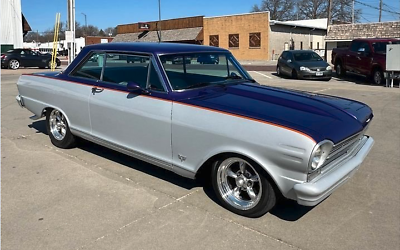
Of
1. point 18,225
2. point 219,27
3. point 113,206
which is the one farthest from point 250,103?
point 219,27

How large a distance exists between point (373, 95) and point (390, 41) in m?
4.69

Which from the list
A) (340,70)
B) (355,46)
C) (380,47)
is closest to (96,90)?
(380,47)

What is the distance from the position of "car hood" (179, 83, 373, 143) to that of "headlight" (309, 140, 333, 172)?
0.05 meters

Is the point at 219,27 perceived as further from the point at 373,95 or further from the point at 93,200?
the point at 93,200

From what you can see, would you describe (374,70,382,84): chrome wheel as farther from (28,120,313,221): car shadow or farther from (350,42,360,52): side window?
(28,120,313,221): car shadow

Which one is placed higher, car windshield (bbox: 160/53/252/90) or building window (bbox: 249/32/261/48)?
building window (bbox: 249/32/261/48)

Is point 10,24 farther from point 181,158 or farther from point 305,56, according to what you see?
point 181,158

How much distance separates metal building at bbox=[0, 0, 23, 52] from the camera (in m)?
33.7

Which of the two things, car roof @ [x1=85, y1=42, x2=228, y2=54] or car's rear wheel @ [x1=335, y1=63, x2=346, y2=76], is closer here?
car roof @ [x1=85, y1=42, x2=228, y2=54]

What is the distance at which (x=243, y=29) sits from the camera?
135 ft

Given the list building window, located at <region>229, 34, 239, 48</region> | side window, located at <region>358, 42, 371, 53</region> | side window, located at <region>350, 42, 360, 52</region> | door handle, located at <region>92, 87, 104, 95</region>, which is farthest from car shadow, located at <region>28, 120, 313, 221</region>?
building window, located at <region>229, 34, 239, 48</region>

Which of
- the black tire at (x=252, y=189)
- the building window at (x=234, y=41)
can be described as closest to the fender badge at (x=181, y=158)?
the black tire at (x=252, y=189)

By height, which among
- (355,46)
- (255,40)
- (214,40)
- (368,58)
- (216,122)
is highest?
(214,40)

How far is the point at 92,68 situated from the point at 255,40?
3722 cm
